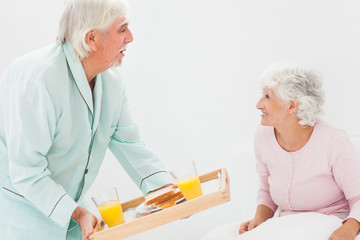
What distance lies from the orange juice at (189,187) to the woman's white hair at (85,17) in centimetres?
60

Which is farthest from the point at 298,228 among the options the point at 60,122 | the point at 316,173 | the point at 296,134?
the point at 60,122

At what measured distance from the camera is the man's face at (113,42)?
5.88ft

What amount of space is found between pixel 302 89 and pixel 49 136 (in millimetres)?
1034

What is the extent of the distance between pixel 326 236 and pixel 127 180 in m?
1.56

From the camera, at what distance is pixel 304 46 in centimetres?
269

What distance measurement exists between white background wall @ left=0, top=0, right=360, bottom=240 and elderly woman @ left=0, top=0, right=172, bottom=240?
0.95m

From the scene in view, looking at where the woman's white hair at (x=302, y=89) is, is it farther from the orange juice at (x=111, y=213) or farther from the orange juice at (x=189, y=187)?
the orange juice at (x=111, y=213)

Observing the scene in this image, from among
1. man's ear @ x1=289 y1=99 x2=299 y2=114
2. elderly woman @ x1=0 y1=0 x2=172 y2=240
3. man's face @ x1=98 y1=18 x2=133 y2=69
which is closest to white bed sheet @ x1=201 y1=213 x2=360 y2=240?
man's ear @ x1=289 y1=99 x2=299 y2=114

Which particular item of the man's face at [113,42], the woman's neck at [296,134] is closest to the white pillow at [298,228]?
the woman's neck at [296,134]

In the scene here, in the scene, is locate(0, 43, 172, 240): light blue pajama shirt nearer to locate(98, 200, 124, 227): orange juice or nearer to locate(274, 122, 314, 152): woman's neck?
locate(98, 200, 124, 227): orange juice

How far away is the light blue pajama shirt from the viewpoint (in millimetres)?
1686

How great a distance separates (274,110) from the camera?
204 cm

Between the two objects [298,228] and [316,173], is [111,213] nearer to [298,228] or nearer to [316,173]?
[298,228]

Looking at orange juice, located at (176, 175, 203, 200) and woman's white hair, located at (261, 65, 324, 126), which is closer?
orange juice, located at (176, 175, 203, 200)
